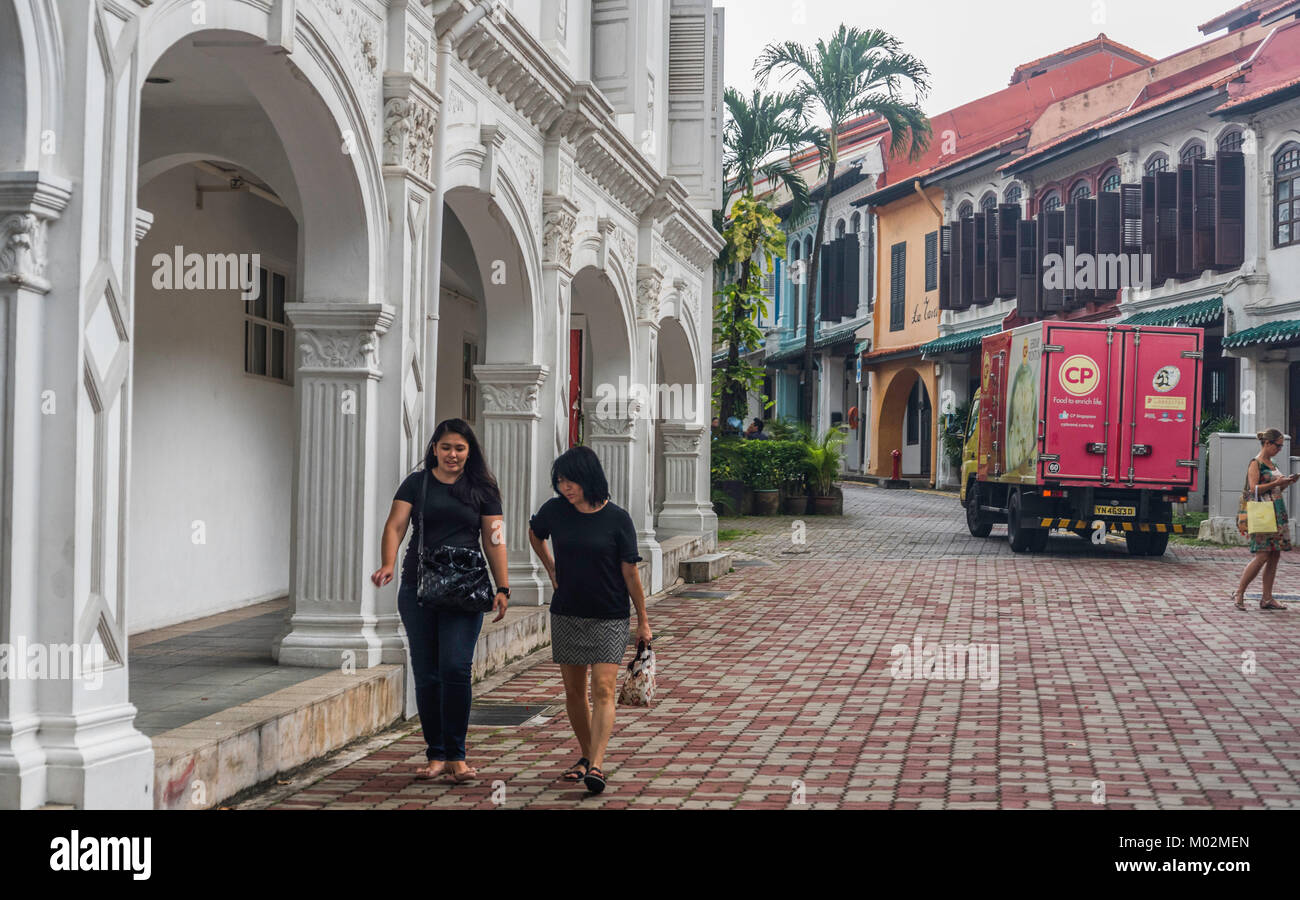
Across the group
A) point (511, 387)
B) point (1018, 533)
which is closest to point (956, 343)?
point (1018, 533)

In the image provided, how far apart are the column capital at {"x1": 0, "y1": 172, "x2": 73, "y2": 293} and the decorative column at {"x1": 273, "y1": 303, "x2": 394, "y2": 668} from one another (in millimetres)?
3146

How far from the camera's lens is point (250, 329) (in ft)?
38.2

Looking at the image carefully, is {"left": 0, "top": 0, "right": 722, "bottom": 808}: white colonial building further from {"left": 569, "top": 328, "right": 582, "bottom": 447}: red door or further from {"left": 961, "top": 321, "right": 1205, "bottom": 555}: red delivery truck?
{"left": 961, "top": 321, "right": 1205, "bottom": 555}: red delivery truck

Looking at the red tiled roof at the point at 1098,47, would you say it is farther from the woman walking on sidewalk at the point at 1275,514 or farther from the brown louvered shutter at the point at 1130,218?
the woman walking on sidewalk at the point at 1275,514

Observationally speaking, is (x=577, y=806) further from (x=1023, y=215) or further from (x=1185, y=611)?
(x=1023, y=215)

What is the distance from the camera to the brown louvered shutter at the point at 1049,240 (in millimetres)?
31297

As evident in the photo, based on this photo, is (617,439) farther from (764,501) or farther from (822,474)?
(822,474)

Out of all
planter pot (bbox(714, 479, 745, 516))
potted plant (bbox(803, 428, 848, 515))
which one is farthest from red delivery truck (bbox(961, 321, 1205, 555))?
planter pot (bbox(714, 479, 745, 516))

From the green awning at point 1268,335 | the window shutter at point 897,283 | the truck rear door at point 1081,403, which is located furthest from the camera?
the window shutter at point 897,283

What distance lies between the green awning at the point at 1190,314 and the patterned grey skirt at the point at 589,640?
69.3 ft

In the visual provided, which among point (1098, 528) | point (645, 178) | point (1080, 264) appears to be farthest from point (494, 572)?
point (1080, 264)

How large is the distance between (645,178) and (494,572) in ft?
29.1

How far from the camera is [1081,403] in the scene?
763 inches

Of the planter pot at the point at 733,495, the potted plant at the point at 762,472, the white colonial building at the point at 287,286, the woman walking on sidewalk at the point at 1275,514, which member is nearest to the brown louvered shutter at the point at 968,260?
the potted plant at the point at 762,472
